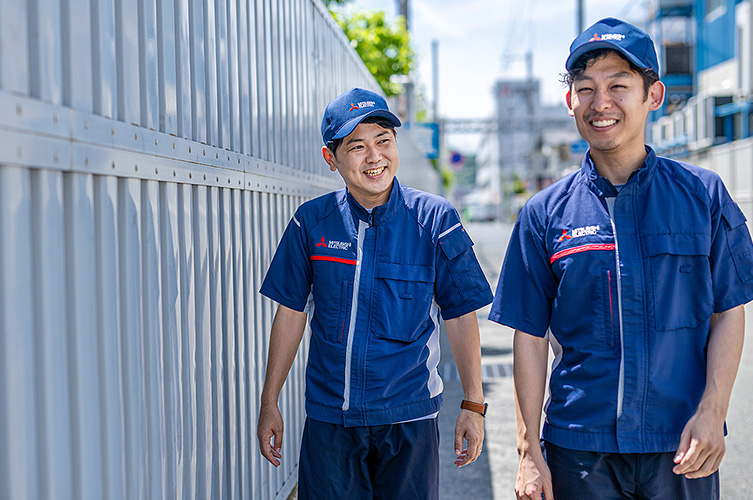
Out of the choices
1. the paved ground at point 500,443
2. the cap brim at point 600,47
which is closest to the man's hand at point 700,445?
the cap brim at point 600,47

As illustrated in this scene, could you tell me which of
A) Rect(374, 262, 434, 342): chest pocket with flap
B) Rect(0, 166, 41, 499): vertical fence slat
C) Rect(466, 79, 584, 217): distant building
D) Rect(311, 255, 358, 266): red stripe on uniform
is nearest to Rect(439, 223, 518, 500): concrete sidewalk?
Rect(374, 262, 434, 342): chest pocket with flap

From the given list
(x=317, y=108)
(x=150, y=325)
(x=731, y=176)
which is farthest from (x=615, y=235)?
(x=731, y=176)

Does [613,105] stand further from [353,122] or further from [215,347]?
[215,347]

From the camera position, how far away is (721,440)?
2398mm

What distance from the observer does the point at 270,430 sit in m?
3.08

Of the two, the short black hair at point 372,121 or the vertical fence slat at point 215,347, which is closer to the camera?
the short black hair at point 372,121

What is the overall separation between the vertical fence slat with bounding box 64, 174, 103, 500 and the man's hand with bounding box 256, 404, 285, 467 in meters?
0.95

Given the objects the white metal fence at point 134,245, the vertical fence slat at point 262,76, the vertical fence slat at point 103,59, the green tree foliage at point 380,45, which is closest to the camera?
the white metal fence at point 134,245

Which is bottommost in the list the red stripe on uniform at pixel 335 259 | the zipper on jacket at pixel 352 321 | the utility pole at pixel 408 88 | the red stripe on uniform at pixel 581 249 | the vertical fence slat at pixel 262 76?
the zipper on jacket at pixel 352 321

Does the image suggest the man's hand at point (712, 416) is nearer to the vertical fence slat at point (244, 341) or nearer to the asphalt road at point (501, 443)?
the vertical fence slat at point (244, 341)

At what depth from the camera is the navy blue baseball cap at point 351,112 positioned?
118 inches

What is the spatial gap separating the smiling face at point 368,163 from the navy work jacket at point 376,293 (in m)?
0.05

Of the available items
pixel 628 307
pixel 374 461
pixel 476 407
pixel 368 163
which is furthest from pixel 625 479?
pixel 368 163

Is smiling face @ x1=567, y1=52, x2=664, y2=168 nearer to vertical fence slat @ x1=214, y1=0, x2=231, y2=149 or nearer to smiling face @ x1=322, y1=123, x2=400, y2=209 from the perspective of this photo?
smiling face @ x1=322, y1=123, x2=400, y2=209
